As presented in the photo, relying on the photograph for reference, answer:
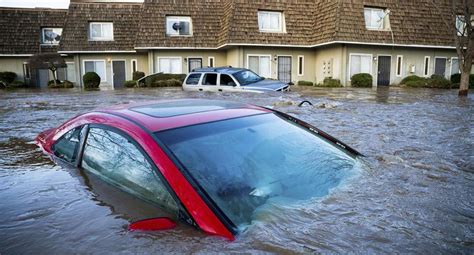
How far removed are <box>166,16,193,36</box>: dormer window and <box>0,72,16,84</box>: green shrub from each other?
13.4 m

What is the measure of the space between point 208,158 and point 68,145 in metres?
1.90

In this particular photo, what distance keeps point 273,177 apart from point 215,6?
2681cm

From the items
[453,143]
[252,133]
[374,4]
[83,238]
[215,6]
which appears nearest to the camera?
[83,238]

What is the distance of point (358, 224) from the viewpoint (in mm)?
2613

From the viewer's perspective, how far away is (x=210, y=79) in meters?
15.8

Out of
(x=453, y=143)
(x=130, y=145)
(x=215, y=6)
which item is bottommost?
(x=453, y=143)

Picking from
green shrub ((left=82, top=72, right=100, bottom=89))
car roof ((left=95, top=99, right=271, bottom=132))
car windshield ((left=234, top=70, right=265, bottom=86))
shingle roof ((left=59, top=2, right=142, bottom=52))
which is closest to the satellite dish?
shingle roof ((left=59, top=2, right=142, bottom=52))

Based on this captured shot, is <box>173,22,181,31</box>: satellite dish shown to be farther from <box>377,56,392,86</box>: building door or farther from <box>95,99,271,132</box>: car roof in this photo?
<box>95,99,271,132</box>: car roof

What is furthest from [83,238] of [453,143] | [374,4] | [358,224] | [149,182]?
[374,4]

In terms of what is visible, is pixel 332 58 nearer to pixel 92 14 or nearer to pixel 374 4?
pixel 374 4

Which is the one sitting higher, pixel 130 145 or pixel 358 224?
pixel 130 145

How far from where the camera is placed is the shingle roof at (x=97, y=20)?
28344mm

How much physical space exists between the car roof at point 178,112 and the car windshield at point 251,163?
78 millimetres

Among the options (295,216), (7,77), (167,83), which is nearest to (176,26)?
(167,83)
